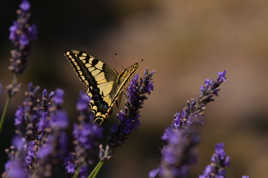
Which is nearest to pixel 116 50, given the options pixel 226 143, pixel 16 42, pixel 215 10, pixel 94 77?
pixel 215 10

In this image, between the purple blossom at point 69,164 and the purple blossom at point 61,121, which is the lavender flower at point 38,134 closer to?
the purple blossom at point 61,121

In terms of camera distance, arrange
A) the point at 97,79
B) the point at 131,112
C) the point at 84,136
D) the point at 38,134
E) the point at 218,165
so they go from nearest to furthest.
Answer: the point at 84,136 → the point at 218,165 → the point at 38,134 → the point at 131,112 → the point at 97,79

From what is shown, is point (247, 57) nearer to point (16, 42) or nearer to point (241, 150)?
point (241, 150)

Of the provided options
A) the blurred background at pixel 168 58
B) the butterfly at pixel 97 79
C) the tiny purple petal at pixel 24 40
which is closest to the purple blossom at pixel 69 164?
the tiny purple petal at pixel 24 40

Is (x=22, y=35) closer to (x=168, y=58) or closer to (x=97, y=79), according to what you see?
(x=97, y=79)

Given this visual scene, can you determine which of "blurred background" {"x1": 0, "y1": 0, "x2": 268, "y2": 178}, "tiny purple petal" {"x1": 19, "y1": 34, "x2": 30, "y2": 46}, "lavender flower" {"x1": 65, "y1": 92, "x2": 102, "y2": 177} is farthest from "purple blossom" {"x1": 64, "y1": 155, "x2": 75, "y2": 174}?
"blurred background" {"x1": 0, "y1": 0, "x2": 268, "y2": 178}

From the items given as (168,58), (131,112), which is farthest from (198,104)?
(168,58)
